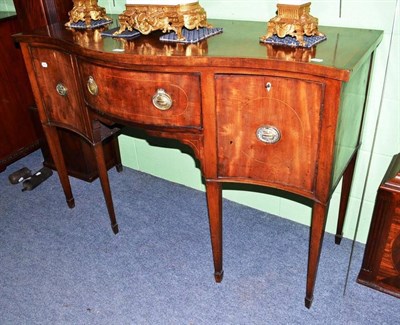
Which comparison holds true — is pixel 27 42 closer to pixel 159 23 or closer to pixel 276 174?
pixel 159 23

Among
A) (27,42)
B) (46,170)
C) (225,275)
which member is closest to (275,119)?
(225,275)

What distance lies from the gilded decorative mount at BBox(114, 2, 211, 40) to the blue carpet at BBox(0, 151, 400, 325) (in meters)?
0.93

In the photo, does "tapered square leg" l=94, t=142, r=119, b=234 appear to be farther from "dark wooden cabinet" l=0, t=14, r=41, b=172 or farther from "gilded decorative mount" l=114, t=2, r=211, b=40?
"dark wooden cabinet" l=0, t=14, r=41, b=172

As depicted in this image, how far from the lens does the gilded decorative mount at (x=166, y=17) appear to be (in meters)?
1.25

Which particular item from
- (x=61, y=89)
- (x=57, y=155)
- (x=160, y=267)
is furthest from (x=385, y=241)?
(x=57, y=155)

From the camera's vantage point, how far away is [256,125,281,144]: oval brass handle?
1.12 meters

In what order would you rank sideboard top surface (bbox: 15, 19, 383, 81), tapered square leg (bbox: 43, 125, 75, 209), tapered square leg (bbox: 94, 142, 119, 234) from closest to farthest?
1. sideboard top surface (bbox: 15, 19, 383, 81)
2. tapered square leg (bbox: 94, 142, 119, 234)
3. tapered square leg (bbox: 43, 125, 75, 209)

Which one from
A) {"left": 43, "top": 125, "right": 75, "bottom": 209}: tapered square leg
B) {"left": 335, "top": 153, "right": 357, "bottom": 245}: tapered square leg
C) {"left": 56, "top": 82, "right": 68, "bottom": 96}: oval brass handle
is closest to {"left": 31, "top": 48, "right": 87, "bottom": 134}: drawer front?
{"left": 56, "top": 82, "right": 68, "bottom": 96}: oval brass handle

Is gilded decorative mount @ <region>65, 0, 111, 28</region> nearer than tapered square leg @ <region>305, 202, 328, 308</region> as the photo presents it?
No

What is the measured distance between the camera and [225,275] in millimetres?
1605

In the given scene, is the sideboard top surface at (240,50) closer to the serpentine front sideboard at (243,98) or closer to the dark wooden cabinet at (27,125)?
the serpentine front sideboard at (243,98)

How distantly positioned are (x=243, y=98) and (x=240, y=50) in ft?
0.45

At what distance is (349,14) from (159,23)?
0.64 meters

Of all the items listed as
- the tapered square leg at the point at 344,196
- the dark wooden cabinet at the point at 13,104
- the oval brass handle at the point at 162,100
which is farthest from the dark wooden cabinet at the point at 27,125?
the tapered square leg at the point at 344,196
